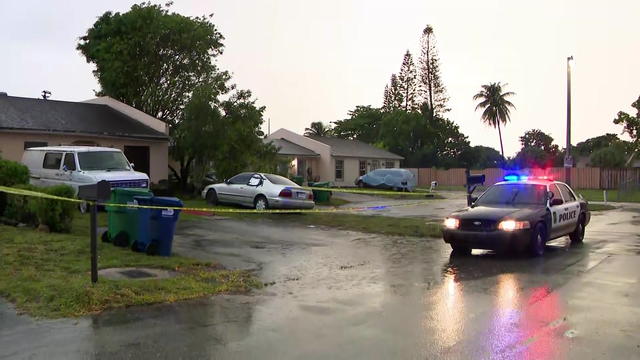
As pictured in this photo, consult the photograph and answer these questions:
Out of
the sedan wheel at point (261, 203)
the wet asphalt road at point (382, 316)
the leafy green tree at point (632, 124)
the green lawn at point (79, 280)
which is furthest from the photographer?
A: the leafy green tree at point (632, 124)

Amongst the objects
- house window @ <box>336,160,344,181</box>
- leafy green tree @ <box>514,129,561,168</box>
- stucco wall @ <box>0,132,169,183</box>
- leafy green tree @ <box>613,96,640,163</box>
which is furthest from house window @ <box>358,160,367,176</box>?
leafy green tree @ <box>514,129,561,168</box>

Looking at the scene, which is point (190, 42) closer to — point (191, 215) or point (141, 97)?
point (141, 97)

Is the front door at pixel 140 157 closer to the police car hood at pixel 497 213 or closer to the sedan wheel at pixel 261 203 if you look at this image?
the sedan wheel at pixel 261 203

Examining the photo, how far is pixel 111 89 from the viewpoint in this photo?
27.3 meters

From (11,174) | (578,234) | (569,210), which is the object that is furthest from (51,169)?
(578,234)

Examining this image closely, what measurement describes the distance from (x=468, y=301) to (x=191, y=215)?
38.4 feet

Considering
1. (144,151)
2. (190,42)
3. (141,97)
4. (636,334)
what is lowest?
(636,334)

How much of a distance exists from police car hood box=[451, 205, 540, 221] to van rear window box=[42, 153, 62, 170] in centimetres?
1199

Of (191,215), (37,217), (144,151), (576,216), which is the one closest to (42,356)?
(37,217)

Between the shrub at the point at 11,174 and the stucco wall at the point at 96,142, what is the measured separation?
548cm

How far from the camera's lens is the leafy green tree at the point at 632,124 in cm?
3569

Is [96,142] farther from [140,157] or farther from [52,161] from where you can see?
[52,161]

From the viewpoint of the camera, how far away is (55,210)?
38.0ft

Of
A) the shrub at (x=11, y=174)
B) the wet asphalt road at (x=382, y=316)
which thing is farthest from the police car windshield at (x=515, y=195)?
the shrub at (x=11, y=174)
